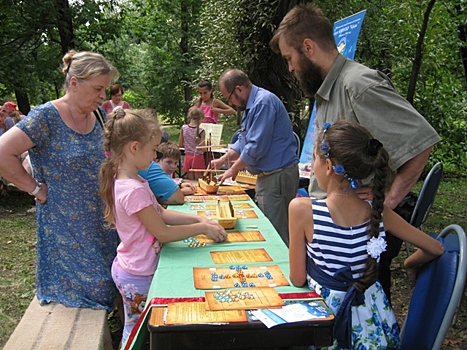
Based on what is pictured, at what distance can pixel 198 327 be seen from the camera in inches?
54.4

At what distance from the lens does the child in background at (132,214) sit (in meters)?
2.07

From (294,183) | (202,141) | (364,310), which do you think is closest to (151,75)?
(202,141)

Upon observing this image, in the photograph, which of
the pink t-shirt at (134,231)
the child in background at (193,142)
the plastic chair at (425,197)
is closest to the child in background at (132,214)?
the pink t-shirt at (134,231)

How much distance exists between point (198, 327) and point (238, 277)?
1.40 ft

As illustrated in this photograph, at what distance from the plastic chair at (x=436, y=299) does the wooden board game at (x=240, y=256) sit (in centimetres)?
62

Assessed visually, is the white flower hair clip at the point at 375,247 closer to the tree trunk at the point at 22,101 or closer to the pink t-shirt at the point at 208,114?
the pink t-shirt at the point at 208,114

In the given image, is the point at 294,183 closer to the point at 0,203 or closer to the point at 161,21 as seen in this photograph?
the point at 0,203

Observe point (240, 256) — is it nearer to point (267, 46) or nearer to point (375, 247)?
point (375, 247)

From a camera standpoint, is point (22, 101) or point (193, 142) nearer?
point (193, 142)

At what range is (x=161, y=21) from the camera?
1391 cm

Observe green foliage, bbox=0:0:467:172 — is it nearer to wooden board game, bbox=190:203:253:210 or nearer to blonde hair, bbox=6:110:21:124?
blonde hair, bbox=6:110:21:124

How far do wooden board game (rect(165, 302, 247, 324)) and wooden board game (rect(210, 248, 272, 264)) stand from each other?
Answer: 0.47 m

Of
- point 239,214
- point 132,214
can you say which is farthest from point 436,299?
point 239,214

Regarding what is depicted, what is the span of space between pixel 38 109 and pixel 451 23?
6.28 meters
